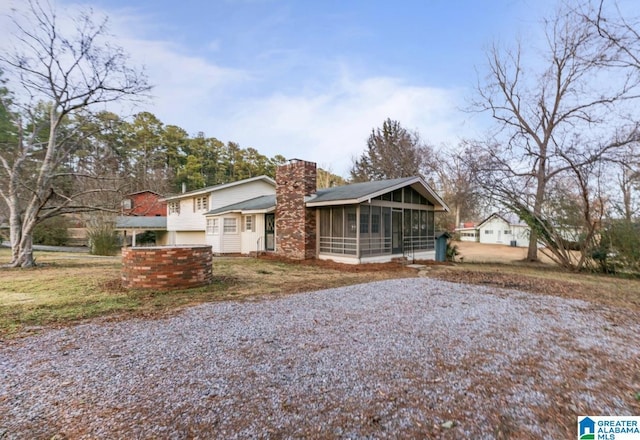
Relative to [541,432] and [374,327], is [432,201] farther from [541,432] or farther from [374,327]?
[541,432]

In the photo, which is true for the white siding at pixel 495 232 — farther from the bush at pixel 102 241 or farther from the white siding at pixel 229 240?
the bush at pixel 102 241

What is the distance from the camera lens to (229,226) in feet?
55.2

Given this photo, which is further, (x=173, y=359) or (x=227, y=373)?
(x=173, y=359)

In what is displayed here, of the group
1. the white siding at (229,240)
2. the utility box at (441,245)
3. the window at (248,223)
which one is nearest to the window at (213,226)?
Result: the white siding at (229,240)

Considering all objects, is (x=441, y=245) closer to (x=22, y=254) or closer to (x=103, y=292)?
(x=103, y=292)

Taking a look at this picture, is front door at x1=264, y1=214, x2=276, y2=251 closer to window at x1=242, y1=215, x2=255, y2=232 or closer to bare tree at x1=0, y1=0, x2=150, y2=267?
window at x1=242, y1=215, x2=255, y2=232

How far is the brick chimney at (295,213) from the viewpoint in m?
13.1

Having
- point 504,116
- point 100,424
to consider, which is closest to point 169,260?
point 100,424

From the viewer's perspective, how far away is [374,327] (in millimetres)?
4477

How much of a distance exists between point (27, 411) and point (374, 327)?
364cm

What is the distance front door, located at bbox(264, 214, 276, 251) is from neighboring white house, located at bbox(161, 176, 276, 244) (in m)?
4.09

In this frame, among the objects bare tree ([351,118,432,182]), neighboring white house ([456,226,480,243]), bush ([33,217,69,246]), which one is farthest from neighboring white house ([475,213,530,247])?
bush ([33,217,69,246])

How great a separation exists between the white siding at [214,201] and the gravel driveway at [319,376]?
15042 millimetres

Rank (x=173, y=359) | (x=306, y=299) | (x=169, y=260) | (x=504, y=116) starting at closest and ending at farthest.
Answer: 1. (x=173, y=359)
2. (x=306, y=299)
3. (x=169, y=260)
4. (x=504, y=116)
